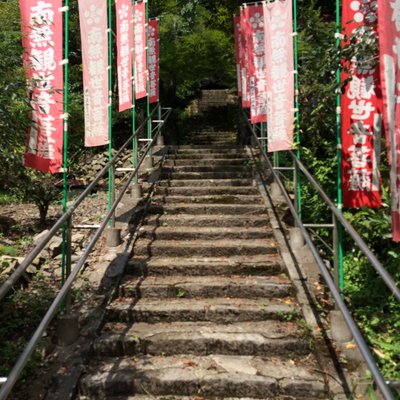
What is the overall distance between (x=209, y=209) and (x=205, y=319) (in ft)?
7.88

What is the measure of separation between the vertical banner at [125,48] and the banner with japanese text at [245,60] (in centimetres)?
249

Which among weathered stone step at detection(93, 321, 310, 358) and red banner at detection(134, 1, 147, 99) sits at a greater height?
red banner at detection(134, 1, 147, 99)

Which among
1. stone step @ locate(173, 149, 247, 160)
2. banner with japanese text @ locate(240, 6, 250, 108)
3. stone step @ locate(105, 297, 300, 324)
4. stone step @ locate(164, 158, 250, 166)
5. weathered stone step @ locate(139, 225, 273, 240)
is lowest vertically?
stone step @ locate(105, 297, 300, 324)

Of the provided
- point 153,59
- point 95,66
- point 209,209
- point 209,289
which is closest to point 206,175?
point 209,209

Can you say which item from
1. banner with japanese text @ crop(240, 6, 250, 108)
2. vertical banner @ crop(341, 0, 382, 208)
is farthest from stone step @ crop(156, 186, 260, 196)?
banner with japanese text @ crop(240, 6, 250, 108)

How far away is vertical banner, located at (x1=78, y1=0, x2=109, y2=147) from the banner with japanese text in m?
3.62

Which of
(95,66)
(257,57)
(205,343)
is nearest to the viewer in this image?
(205,343)

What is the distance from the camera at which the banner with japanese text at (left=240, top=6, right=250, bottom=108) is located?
7.96 meters

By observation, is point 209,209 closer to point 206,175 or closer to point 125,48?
point 206,175

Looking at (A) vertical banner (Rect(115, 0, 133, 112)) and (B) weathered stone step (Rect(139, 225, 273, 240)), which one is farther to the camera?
(A) vertical banner (Rect(115, 0, 133, 112))

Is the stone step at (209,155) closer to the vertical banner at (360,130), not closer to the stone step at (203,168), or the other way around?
the stone step at (203,168)

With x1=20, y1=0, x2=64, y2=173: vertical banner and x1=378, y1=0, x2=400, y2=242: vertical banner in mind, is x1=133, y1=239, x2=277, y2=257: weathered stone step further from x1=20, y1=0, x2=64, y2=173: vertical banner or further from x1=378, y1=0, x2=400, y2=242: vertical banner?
x1=378, y1=0, x2=400, y2=242: vertical banner

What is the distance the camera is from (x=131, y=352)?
11.4ft

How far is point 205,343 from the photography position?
11.4ft
